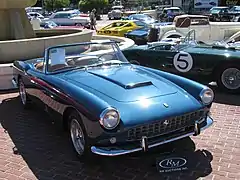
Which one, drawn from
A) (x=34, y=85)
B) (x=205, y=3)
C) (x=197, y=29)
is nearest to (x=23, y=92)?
(x=34, y=85)

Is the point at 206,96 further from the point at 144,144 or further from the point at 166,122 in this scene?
the point at 144,144

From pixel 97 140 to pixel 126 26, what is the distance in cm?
1595

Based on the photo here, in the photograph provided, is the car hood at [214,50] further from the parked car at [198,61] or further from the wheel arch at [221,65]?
the wheel arch at [221,65]

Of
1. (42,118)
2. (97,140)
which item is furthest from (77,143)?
(42,118)

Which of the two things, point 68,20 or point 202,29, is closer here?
point 202,29

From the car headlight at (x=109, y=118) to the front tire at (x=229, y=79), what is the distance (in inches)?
162

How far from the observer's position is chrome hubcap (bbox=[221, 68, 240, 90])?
7.22 meters

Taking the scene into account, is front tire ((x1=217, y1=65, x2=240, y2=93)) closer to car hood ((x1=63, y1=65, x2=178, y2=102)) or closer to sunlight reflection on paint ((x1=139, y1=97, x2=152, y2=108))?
car hood ((x1=63, y1=65, x2=178, y2=102))

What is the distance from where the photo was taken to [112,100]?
4.14m

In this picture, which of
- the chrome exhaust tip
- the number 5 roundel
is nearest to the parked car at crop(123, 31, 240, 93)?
the number 5 roundel

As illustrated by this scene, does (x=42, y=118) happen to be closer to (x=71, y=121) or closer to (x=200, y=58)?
(x=71, y=121)

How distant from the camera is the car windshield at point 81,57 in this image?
522cm

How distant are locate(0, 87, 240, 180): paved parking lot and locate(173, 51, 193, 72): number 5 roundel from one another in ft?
6.91

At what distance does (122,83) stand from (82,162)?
1085 mm
